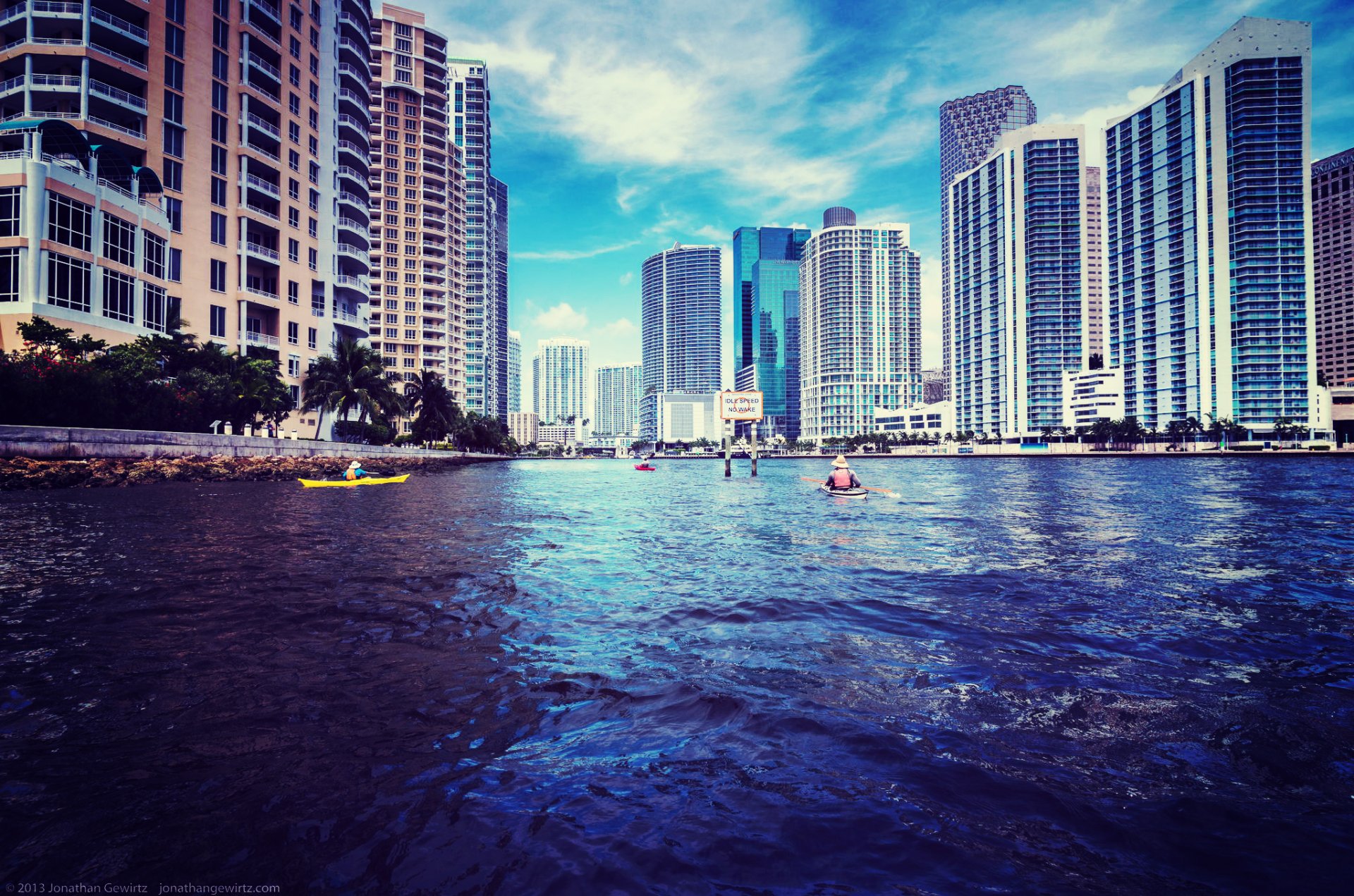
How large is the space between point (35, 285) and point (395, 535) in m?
32.7

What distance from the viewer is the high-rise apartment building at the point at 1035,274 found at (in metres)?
163

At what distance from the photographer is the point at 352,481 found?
38.5 meters

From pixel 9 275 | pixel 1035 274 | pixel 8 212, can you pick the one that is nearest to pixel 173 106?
pixel 8 212

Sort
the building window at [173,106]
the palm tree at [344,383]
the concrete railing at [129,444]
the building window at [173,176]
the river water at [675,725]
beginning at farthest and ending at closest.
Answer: the palm tree at [344,383] < the building window at [173,106] < the building window at [173,176] < the concrete railing at [129,444] < the river water at [675,725]

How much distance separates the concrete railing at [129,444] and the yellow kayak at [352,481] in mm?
4697

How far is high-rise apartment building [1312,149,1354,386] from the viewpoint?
561 feet

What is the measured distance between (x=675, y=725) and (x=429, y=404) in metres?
87.6

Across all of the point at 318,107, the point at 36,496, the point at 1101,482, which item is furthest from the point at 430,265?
the point at 1101,482

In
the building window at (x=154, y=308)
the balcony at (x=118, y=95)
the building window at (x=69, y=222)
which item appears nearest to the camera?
the building window at (x=69, y=222)

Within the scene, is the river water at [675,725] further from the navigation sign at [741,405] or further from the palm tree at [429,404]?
the palm tree at [429,404]

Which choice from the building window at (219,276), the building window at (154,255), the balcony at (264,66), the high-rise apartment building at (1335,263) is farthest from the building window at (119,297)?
the high-rise apartment building at (1335,263)

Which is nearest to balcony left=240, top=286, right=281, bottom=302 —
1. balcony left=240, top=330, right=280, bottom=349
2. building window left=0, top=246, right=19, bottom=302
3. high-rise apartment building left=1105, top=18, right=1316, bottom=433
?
balcony left=240, top=330, right=280, bottom=349

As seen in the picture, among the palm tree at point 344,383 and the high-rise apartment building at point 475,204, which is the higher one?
the high-rise apartment building at point 475,204

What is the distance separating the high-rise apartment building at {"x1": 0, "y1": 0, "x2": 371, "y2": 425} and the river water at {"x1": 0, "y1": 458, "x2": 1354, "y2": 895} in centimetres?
3971
